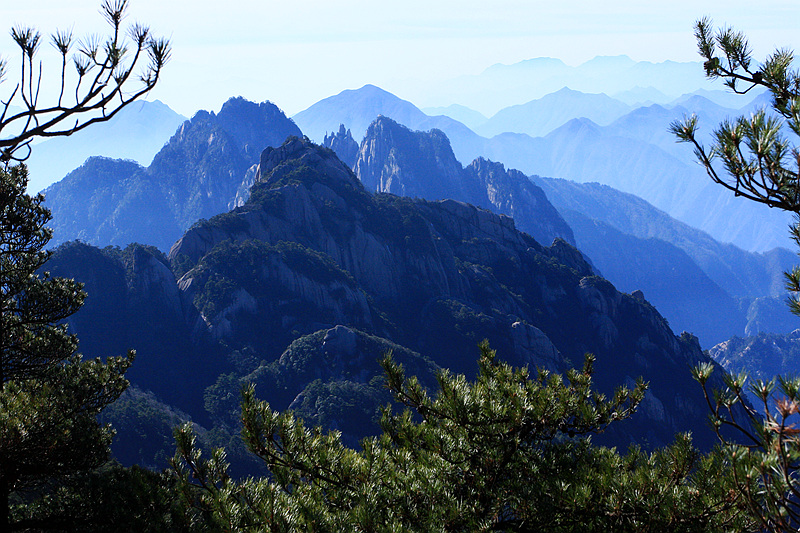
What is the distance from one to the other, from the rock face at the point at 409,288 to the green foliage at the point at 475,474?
7577cm

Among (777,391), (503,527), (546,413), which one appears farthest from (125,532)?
(777,391)

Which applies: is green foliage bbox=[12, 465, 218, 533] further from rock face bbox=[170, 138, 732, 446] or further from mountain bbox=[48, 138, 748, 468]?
rock face bbox=[170, 138, 732, 446]

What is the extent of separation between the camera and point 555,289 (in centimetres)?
12444

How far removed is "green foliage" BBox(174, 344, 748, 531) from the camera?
21.6ft

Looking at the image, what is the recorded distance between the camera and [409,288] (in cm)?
11569

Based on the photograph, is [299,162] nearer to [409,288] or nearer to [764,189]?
[409,288]

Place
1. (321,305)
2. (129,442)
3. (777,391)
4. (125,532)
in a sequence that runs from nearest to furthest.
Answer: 1. (777,391)
2. (125,532)
3. (129,442)
4. (321,305)

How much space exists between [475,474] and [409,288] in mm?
107759

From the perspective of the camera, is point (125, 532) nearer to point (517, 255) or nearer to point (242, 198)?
point (517, 255)

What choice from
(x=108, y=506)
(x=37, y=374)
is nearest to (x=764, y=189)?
(x=108, y=506)

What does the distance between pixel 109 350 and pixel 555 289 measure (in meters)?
92.1

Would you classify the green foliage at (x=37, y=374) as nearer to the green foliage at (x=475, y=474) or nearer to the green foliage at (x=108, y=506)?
the green foliage at (x=108, y=506)

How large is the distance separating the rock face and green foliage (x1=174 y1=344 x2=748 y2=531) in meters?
75.8

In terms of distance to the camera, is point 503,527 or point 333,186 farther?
point 333,186
